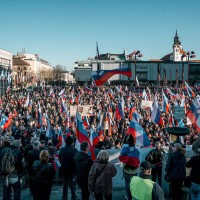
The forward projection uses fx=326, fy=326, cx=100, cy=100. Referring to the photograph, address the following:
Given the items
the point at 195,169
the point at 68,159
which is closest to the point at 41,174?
the point at 68,159

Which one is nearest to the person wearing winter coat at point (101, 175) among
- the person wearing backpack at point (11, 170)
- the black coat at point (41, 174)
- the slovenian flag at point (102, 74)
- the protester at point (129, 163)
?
the black coat at point (41, 174)

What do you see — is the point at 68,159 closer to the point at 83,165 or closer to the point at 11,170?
the point at 83,165

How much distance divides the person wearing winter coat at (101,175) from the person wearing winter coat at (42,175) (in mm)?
731

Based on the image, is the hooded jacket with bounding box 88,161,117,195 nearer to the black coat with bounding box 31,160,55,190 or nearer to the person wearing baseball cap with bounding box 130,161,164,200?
the black coat with bounding box 31,160,55,190

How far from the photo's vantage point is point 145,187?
4.17 metres

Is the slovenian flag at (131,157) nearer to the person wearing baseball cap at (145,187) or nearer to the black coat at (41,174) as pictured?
the black coat at (41,174)

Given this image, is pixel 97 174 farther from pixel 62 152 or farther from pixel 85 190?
pixel 62 152

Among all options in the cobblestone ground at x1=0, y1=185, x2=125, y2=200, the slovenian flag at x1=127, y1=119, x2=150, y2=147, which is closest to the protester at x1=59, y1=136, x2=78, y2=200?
the cobblestone ground at x1=0, y1=185, x2=125, y2=200

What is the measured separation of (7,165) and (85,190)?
156 centimetres

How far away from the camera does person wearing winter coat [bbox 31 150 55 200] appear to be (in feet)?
18.3

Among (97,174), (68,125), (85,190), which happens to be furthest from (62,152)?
(68,125)

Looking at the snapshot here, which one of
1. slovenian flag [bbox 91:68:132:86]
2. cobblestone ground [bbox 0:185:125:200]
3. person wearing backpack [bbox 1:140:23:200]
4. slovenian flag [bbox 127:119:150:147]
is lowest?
cobblestone ground [bbox 0:185:125:200]

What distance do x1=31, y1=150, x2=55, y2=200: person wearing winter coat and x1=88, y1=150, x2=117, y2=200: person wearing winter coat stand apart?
0.73 metres

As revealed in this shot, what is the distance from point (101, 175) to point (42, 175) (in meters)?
1.02
